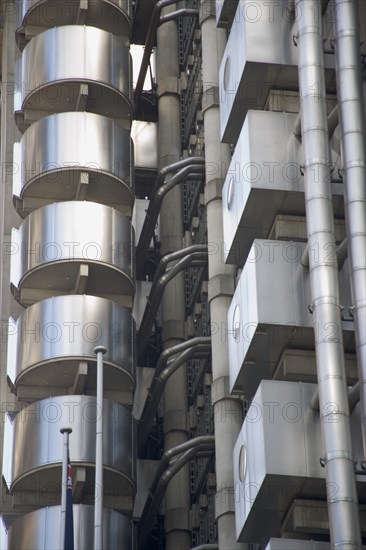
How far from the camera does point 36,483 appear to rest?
48.6 metres

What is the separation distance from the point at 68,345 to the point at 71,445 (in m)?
3.20

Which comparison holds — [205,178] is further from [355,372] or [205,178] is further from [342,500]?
[342,500]

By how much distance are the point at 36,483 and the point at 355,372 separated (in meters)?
12.7

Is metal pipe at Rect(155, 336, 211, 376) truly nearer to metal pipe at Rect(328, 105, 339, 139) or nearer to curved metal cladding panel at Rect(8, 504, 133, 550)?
curved metal cladding panel at Rect(8, 504, 133, 550)

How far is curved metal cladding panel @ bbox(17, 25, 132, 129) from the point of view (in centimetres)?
5431

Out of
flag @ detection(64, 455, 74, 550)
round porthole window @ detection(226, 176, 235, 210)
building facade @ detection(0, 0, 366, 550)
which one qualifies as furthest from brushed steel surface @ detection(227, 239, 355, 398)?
flag @ detection(64, 455, 74, 550)

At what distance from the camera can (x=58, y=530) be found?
150 ft

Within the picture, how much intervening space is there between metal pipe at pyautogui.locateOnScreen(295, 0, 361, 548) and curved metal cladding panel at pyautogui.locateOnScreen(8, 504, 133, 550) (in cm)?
1145

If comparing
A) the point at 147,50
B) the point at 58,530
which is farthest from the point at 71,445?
the point at 147,50

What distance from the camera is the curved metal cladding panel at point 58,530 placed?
4584cm

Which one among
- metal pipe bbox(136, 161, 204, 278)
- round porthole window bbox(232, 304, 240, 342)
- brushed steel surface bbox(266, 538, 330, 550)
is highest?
Answer: metal pipe bbox(136, 161, 204, 278)

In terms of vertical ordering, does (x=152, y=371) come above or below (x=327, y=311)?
above

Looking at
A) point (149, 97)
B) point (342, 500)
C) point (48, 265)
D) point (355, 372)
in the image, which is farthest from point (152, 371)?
point (342, 500)

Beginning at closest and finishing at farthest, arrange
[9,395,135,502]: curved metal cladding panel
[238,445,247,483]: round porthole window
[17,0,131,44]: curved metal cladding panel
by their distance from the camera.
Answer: [238,445,247,483]: round porthole window → [9,395,135,502]: curved metal cladding panel → [17,0,131,44]: curved metal cladding panel
